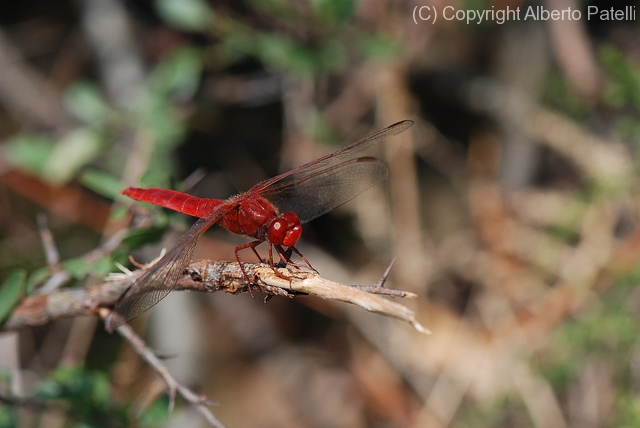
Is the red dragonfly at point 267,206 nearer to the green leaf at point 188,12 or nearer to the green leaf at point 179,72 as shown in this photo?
the green leaf at point 179,72

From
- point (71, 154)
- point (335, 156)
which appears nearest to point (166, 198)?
point (335, 156)

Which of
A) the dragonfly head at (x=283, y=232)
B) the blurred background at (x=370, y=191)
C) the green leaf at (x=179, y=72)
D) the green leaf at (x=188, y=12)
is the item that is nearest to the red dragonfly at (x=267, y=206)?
the dragonfly head at (x=283, y=232)

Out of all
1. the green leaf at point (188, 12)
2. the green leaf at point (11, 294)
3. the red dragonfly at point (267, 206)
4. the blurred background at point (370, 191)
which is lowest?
the blurred background at point (370, 191)

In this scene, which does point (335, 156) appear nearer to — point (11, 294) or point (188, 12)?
point (11, 294)

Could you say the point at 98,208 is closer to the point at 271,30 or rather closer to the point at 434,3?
the point at 271,30

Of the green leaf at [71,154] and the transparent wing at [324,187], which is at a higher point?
the transparent wing at [324,187]

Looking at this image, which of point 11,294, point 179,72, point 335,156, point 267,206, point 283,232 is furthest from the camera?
Answer: point 179,72

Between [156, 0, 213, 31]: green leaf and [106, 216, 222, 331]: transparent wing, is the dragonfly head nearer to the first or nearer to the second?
[106, 216, 222, 331]: transparent wing

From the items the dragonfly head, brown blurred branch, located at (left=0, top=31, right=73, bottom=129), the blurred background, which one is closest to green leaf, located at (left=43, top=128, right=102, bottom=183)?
the blurred background
